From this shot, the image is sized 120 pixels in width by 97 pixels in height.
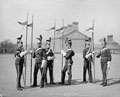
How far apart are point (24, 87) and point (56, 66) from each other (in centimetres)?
62

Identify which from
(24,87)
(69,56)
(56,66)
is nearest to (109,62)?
(69,56)

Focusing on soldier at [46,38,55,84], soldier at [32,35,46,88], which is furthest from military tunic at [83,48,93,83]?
soldier at [32,35,46,88]

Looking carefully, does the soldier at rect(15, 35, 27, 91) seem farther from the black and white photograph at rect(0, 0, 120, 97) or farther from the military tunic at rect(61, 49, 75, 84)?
the military tunic at rect(61, 49, 75, 84)

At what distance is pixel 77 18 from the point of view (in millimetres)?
2820

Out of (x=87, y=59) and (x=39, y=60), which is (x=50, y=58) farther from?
(x=87, y=59)

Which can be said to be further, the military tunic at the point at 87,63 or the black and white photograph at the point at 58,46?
the military tunic at the point at 87,63

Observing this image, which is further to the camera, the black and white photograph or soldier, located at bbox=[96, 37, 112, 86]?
soldier, located at bbox=[96, 37, 112, 86]

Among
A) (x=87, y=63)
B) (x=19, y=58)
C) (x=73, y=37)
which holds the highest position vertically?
(x=73, y=37)

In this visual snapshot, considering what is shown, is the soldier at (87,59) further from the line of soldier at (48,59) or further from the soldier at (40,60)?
the soldier at (40,60)

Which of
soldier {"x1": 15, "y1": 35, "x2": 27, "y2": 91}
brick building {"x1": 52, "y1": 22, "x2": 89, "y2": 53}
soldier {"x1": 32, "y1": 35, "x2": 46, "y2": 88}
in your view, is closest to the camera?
soldier {"x1": 15, "y1": 35, "x2": 27, "y2": 91}

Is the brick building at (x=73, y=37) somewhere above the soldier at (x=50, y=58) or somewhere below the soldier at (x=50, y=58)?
above

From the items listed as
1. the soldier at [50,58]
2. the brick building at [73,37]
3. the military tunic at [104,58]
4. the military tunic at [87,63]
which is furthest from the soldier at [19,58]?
the military tunic at [104,58]

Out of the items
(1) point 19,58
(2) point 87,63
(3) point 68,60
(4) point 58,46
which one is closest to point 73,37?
(4) point 58,46

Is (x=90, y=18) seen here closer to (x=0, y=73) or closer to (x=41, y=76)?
(x=41, y=76)
